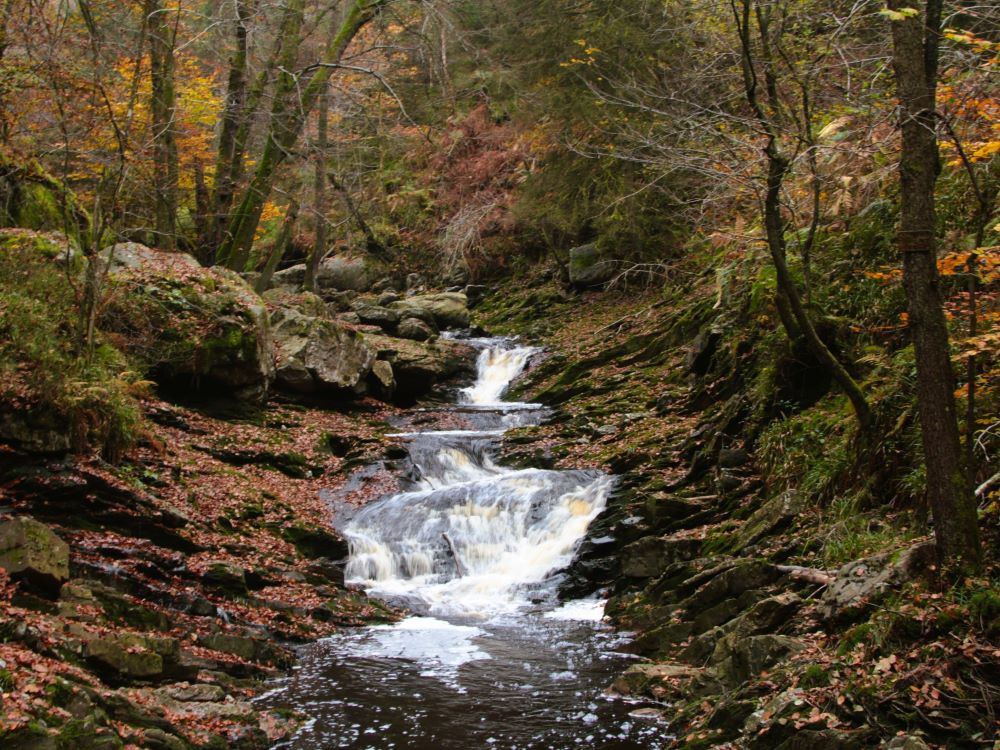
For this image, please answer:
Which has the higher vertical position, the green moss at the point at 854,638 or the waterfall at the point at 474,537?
the green moss at the point at 854,638

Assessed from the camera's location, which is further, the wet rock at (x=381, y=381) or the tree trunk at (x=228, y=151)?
the wet rock at (x=381, y=381)

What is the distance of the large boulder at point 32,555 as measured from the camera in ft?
21.2

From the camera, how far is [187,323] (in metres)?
13.4

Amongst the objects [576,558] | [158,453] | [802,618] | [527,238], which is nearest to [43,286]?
[158,453]

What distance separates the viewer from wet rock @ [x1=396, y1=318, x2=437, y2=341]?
2209 cm

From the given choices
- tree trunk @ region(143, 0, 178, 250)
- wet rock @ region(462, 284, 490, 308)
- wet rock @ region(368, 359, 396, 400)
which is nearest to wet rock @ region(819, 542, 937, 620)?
tree trunk @ region(143, 0, 178, 250)

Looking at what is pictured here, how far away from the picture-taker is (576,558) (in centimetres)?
1091

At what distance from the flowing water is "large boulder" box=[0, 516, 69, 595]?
207cm

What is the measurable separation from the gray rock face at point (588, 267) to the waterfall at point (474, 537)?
34.0 ft

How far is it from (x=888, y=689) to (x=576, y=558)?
6479mm

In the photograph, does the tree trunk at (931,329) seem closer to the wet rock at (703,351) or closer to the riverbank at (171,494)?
the riverbank at (171,494)

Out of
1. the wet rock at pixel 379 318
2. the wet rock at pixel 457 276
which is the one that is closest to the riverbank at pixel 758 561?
the wet rock at pixel 379 318

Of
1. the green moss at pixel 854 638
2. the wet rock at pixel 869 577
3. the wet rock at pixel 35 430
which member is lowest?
the green moss at pixel 854 638

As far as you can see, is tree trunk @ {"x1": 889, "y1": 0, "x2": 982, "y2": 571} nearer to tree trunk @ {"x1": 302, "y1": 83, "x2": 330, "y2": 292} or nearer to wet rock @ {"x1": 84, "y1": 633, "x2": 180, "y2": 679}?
wet rock @ {"x1": 84, "y1": 633, "x2": 180, "y2": 679}
